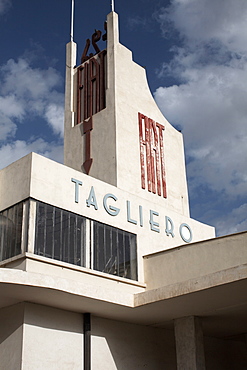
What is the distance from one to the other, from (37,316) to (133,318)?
4178mm

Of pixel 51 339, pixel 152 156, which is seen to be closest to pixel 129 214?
pixel 152 156

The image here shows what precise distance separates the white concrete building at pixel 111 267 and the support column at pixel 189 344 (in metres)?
0.04

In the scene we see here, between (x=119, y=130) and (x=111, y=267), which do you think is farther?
(x=119, y=130)

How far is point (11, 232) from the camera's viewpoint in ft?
57.7

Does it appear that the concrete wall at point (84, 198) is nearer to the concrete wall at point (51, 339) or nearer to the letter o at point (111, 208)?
the letter o at point (111, 208)

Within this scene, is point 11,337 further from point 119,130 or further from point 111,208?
point 119,130

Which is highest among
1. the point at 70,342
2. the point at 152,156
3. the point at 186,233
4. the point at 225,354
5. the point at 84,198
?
the point at 152,156

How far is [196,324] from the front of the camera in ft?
61.2

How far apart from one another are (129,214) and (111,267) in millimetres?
2557

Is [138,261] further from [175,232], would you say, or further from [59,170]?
[59,170]

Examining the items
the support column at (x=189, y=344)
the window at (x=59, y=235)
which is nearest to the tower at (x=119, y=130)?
the window at (x=59, y=235)

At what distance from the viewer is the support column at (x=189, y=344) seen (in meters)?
18.0

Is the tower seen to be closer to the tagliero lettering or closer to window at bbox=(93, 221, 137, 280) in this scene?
the tagliero lettering

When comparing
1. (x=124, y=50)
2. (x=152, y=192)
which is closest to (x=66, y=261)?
(x=152, y=192)
